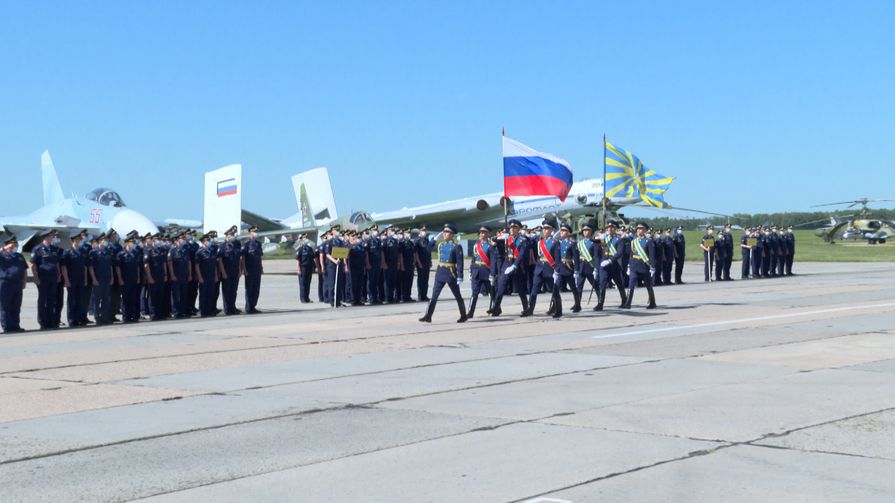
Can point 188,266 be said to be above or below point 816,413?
above

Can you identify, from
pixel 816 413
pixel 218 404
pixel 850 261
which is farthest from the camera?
pixel 850 261

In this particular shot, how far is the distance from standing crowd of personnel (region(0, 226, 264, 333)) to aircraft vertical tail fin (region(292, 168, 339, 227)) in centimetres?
2142

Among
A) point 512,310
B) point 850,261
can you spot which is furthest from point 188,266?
point 850,261

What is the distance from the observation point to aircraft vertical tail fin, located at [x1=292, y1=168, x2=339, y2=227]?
41250mm

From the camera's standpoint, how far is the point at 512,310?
1883 centimetres

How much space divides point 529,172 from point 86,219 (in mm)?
14957

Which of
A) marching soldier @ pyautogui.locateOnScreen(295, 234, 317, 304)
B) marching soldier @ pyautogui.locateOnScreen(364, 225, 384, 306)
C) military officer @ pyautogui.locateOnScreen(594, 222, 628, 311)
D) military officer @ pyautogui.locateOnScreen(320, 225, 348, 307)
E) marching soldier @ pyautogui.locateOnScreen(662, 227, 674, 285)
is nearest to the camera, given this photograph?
military officer @ pyautogui.locateOnScreen(594, 222, 628, 311)

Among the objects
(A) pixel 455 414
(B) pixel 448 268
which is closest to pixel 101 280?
(B) pixel 448 268

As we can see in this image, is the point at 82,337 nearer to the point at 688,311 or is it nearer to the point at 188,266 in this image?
the point at 188,266

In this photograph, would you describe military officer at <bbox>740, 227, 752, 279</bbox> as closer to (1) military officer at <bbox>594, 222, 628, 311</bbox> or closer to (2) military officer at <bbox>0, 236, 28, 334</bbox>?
(1) military officer at <bbox>594, 222, 628, 311</bbox>

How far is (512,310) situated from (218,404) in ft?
35.5

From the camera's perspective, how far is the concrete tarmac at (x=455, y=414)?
5723mm

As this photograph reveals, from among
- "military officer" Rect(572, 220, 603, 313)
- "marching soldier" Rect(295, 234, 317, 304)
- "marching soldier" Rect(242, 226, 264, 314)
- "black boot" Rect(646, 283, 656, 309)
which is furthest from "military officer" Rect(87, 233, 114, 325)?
"black boot" Rect(646, 283, 656, 309)

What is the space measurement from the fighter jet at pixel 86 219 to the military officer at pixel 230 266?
340 inches
